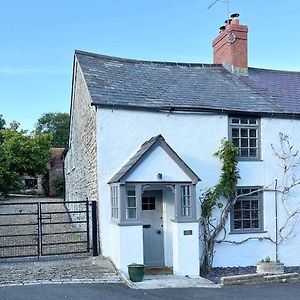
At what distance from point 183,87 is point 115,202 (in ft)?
17.9

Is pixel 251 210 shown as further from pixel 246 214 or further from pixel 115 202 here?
pixel 115 202

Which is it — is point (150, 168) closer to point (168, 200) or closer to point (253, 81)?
point (168, 200)

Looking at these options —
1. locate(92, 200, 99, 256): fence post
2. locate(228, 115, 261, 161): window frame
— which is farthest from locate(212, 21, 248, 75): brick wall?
locate(92, 200, 99, 256): fence post

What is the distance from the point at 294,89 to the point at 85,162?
30.0 feet

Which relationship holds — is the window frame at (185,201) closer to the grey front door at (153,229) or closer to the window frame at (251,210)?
the grey front door at (153,229)

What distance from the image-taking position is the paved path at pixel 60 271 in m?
10.4

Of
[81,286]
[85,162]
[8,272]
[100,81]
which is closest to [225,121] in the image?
[100,81]

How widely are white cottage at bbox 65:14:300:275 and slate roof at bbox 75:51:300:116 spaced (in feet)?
0.14

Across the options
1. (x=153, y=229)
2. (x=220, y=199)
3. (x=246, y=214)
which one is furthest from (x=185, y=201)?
(x=246, y=214)

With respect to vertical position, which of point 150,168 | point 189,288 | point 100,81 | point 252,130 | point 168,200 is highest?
point 100,81

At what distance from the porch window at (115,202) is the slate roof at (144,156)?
11.3 inches

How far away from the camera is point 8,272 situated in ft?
36.7

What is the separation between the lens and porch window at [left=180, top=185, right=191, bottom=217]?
490 inches

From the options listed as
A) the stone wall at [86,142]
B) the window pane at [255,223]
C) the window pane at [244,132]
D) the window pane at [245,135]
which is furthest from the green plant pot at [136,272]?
the window pane at [244,132]
